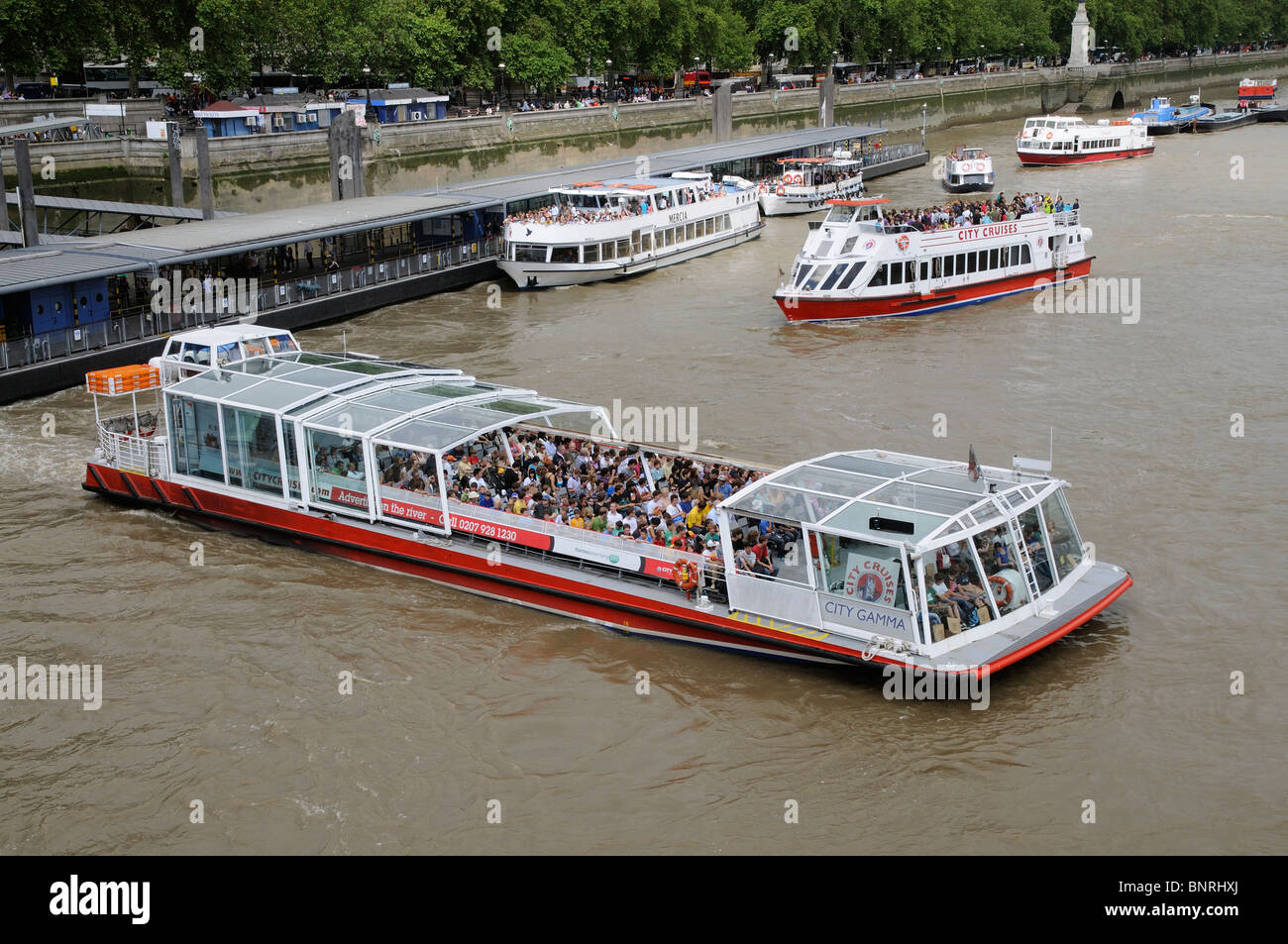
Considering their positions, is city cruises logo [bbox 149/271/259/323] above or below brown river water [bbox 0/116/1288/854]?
above

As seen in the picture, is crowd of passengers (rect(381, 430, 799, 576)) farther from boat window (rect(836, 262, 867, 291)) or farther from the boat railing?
boat window (rect(836, 262, 867, 291))

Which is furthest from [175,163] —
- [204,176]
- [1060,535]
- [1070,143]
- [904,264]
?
[1070,143]

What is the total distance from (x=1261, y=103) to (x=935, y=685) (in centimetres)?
10428

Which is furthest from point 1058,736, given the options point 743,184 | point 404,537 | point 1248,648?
point 743,184

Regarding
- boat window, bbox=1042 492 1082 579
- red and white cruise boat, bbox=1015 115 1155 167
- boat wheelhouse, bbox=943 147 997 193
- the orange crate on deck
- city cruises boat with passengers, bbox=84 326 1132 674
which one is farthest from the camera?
red and white cruise boat, bbox=1015 115 1155 167

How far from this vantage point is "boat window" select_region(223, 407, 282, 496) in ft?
72.9

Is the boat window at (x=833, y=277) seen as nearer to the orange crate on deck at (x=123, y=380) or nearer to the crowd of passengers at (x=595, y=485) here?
the crowd of passengers at (x=595, y=485)

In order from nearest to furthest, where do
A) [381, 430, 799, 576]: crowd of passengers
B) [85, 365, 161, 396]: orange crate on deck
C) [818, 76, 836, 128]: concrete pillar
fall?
1. [381, 430, 799, 576]: crowd of passengers
2. [85, 365, 161, 396]: orange crate on deck
3. [818, 76, 836, 128]: concrete pillar

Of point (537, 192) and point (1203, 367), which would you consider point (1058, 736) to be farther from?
point (537, 192)

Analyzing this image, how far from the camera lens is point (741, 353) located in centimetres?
3566

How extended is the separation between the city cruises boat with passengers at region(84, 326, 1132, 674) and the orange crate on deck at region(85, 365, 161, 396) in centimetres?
6

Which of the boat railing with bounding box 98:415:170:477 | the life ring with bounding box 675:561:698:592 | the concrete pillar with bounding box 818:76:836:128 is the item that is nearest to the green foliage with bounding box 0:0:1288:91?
the concrete pillar with bounding box 818:76:836:128

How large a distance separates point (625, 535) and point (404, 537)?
11.5 ft

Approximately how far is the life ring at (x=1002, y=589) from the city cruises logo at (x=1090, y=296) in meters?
23.0
